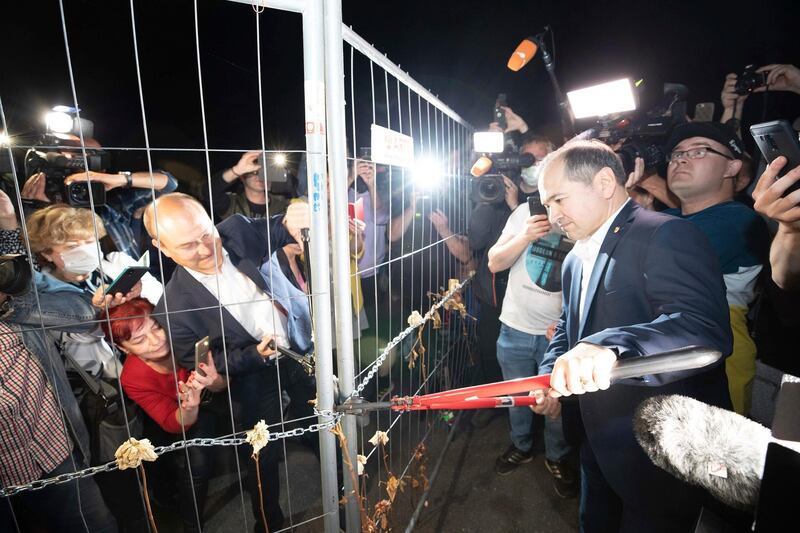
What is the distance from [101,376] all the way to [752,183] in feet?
14.5

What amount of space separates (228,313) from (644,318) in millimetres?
1907

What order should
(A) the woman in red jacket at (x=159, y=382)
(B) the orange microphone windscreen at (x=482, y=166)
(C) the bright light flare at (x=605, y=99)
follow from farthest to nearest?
(B) the orange microphone windscreen at (x=482, y=166)
(C) the bright light flare at (x=605, y=99)
(A) the woman in red jacket at (x=159, y=382)

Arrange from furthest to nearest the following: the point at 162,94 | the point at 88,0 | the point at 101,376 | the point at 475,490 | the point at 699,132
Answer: the point at 162,94
the point at 88,0
the point at 475,490
the point at 699,132
the point at 101,376

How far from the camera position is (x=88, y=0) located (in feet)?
13.9

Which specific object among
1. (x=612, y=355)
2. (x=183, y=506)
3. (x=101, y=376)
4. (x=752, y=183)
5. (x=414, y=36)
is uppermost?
(x=414, y=36)

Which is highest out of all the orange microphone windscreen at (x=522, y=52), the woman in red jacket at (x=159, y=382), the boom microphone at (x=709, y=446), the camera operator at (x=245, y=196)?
the orange microphone windscreen at (x=522, y=52)

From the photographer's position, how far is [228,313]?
1898mm

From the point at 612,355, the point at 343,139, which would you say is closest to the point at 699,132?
the point at 612,355

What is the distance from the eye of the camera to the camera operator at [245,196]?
8.92 feet

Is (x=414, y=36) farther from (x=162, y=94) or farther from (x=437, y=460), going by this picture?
(x=437, y=460)

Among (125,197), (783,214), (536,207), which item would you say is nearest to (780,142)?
(783,214)

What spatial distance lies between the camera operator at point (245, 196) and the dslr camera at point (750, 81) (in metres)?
3.52

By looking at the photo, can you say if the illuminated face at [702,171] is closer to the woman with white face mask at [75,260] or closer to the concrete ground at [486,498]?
the concrete ground at [486,498]

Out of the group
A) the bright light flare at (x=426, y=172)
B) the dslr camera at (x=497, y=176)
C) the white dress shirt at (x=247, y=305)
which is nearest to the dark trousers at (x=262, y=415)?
the white dress shirt at (x=247, y=305)
